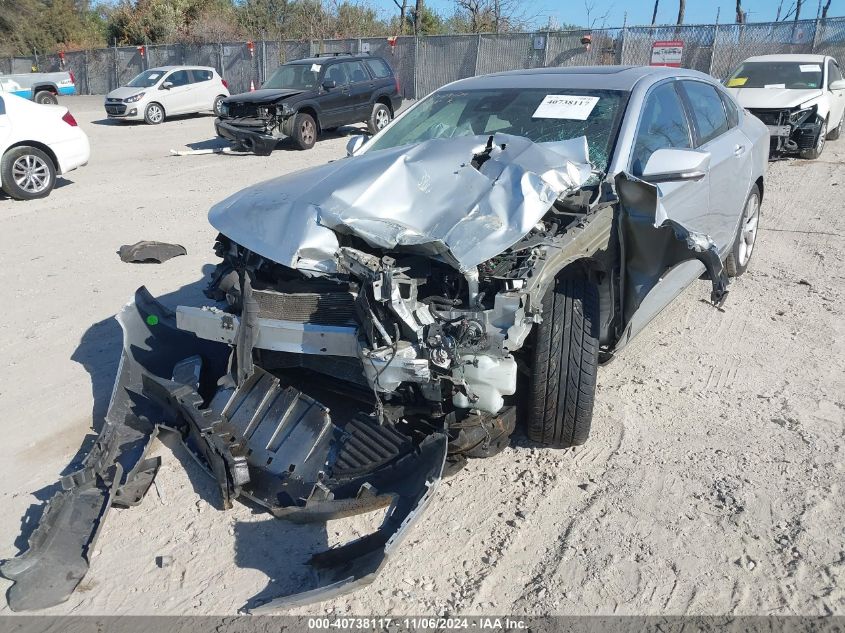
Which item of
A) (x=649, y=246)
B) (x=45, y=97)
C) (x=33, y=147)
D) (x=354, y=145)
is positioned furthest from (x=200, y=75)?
(x=649, y=246)

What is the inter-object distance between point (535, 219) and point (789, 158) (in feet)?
37.1

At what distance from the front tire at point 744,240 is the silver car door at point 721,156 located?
0.38 metres

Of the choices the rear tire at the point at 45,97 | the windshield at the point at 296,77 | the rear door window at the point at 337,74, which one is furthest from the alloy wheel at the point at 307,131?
the rear tire at the point at 45,97

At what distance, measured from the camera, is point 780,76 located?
1199cm

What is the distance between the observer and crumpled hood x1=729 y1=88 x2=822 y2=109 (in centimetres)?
1105

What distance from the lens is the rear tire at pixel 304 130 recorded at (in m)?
13.4

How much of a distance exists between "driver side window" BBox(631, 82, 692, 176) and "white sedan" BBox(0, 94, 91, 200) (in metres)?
9.00

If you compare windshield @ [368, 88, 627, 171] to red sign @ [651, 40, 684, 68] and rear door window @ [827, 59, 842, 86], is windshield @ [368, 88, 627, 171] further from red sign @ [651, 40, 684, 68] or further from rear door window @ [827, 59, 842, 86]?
red sign @ [651, 40, 684, 68]

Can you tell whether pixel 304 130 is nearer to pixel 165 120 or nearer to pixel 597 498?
pixel 165 120

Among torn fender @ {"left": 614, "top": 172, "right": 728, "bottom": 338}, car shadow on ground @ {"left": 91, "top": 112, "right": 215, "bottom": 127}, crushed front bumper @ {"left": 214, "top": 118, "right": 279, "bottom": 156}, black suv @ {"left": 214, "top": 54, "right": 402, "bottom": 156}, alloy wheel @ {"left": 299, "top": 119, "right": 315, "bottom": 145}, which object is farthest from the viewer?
car shadow on ground @ {"left": 91, "top": 112, "right": 215, "bottom": 127}

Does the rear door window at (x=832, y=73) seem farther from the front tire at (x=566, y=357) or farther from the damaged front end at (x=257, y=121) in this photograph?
the front tire at (x=566, y=357)

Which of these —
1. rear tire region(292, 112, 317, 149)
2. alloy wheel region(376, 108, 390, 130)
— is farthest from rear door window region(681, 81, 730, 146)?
alloy wheel region(376, 108, 390, 130)

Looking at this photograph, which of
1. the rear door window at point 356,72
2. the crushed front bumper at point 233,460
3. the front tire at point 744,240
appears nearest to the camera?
the crushed front bumper at point 233,460

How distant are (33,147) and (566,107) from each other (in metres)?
8.80
